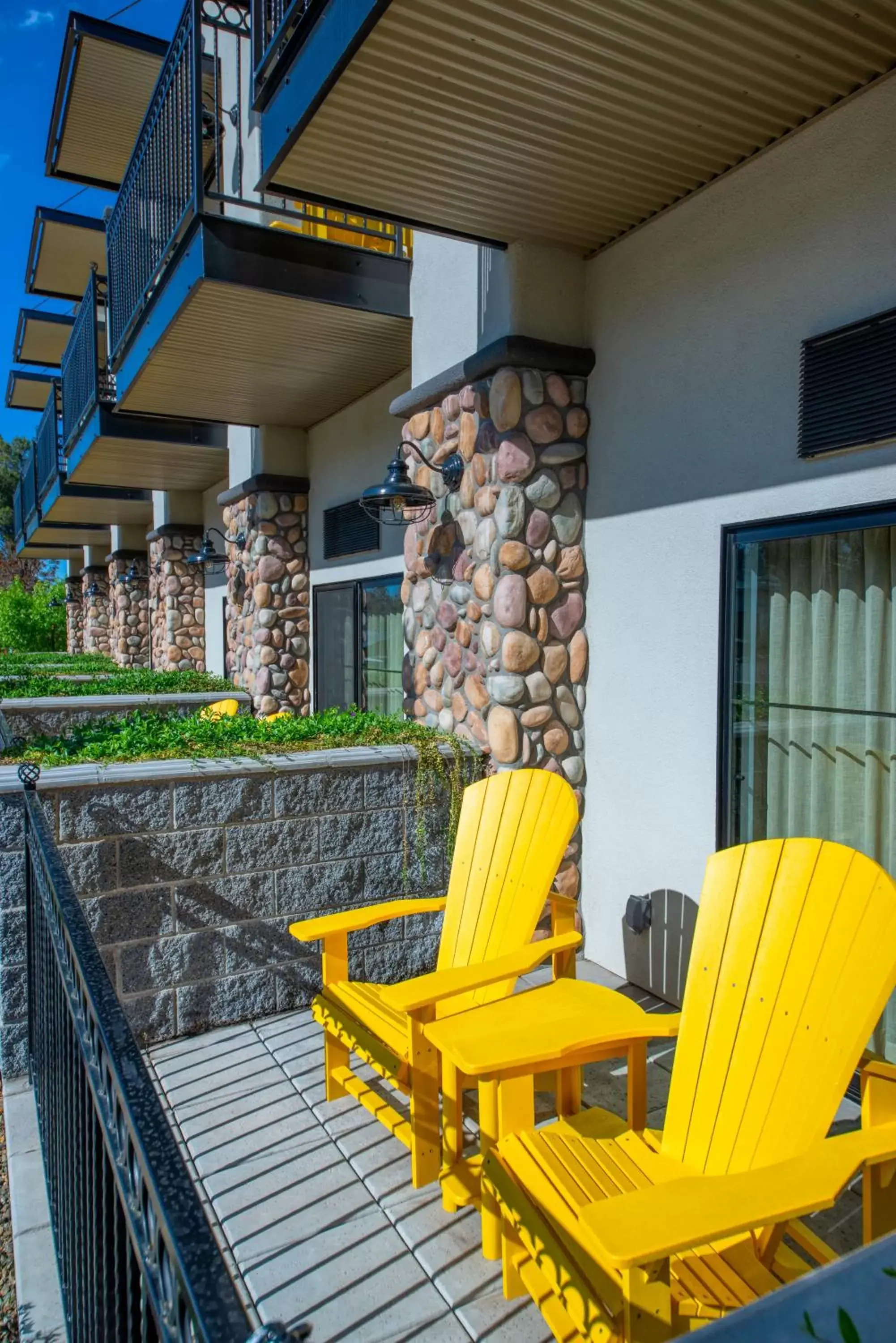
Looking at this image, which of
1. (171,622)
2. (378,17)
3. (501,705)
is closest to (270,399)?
(501,705)

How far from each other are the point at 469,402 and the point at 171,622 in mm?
8443

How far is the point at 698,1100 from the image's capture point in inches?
79.2

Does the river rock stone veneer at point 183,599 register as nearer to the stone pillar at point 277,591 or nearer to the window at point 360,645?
the stone pillar at point 277,591

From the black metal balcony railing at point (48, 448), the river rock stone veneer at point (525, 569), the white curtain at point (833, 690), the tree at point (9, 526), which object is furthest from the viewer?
the tree at point (9, 526)

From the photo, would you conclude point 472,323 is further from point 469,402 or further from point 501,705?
point 501,705

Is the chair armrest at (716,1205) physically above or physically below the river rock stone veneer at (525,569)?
below

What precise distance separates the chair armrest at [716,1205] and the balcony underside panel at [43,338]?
53.1 feet

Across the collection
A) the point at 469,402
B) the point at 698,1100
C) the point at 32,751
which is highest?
the point at 469,402

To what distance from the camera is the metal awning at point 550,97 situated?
2486 mm

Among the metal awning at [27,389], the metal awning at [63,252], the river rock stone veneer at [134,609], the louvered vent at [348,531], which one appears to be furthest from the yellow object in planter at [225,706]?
the metal awning at [27,389]

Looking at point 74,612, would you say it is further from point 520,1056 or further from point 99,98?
point 520,1056

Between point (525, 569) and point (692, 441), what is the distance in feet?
3.03

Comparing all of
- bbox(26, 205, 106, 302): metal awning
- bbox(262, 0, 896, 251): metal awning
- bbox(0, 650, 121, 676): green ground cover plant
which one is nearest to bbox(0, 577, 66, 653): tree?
bbox(0, 650, 121, 676): green ground cover plant

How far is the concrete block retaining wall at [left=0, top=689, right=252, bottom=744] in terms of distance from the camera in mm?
6156
